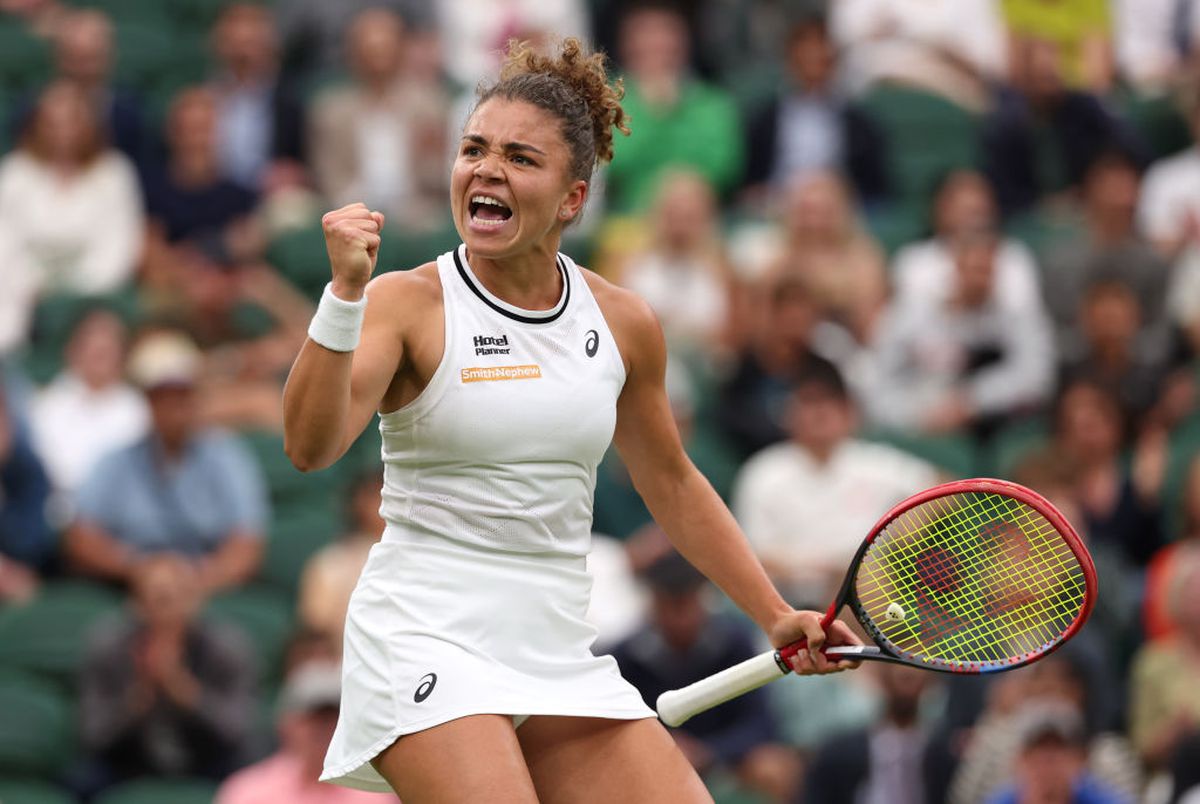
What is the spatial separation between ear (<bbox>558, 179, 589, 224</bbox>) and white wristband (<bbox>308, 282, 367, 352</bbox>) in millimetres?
624

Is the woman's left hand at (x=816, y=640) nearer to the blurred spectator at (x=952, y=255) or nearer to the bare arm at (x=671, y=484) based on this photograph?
the bare arm at (x=671, y=484)

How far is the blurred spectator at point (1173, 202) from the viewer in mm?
10500

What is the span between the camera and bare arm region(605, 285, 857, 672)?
4316 mm

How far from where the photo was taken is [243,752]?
Answer: 24.8ft

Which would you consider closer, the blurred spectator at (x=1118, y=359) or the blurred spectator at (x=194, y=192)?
the blurred spectator at (x=1118, y=359)

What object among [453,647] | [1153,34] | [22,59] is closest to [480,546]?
[453,647]

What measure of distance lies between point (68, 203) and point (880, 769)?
4.97 metres

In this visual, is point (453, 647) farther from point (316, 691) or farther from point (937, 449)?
point (937, 449)

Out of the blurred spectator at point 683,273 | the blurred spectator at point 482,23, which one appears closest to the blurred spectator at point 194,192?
the blurred spectator at point 482,23

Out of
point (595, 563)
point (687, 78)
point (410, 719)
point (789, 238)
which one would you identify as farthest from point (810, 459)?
point (410, 719)

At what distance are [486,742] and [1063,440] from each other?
5407 mm

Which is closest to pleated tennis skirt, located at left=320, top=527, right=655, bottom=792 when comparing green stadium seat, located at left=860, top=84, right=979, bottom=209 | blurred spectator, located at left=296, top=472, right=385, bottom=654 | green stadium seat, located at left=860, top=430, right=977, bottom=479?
blurred spectator, located at left=296, top=472, right=385, bottom=654

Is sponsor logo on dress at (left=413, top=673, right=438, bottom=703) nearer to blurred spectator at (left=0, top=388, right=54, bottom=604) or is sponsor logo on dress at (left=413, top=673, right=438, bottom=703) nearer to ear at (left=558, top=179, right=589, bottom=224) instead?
ear at (left=558, top=179, right=589, bottom=224)

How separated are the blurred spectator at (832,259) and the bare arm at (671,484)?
526 cm
